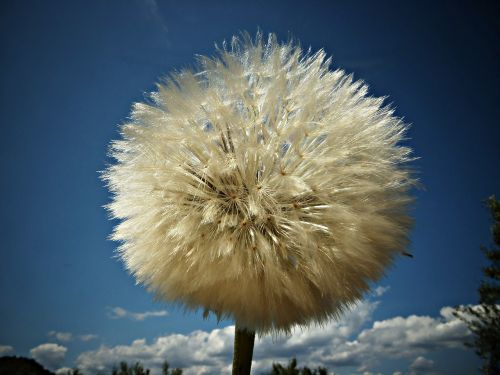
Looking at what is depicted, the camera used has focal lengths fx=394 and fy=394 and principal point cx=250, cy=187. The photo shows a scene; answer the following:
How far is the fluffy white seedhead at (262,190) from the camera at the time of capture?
211cm

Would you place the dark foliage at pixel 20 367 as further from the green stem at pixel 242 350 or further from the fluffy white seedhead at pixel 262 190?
the green stem at pixel 242 350

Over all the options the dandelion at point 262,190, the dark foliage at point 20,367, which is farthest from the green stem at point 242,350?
the dark foliage at point 20,367

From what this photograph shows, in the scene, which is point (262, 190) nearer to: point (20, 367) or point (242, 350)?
point (242, 350)

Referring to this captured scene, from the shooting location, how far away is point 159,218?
2.27 metres

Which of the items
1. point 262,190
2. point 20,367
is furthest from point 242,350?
point 20,367

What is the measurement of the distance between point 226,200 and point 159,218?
40cm

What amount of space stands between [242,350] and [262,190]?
3.34ft

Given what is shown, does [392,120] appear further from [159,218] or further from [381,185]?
[159,218]

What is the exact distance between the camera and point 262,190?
82.0 inches

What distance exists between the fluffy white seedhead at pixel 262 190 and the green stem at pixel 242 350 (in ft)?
0.39

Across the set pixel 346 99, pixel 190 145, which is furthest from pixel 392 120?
pixel 190 145

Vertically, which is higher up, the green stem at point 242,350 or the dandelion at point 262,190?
the dandelion at point 262,190

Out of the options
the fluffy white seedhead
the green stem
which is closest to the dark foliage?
the fluffy white seedhead

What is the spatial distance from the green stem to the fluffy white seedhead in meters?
0.12
